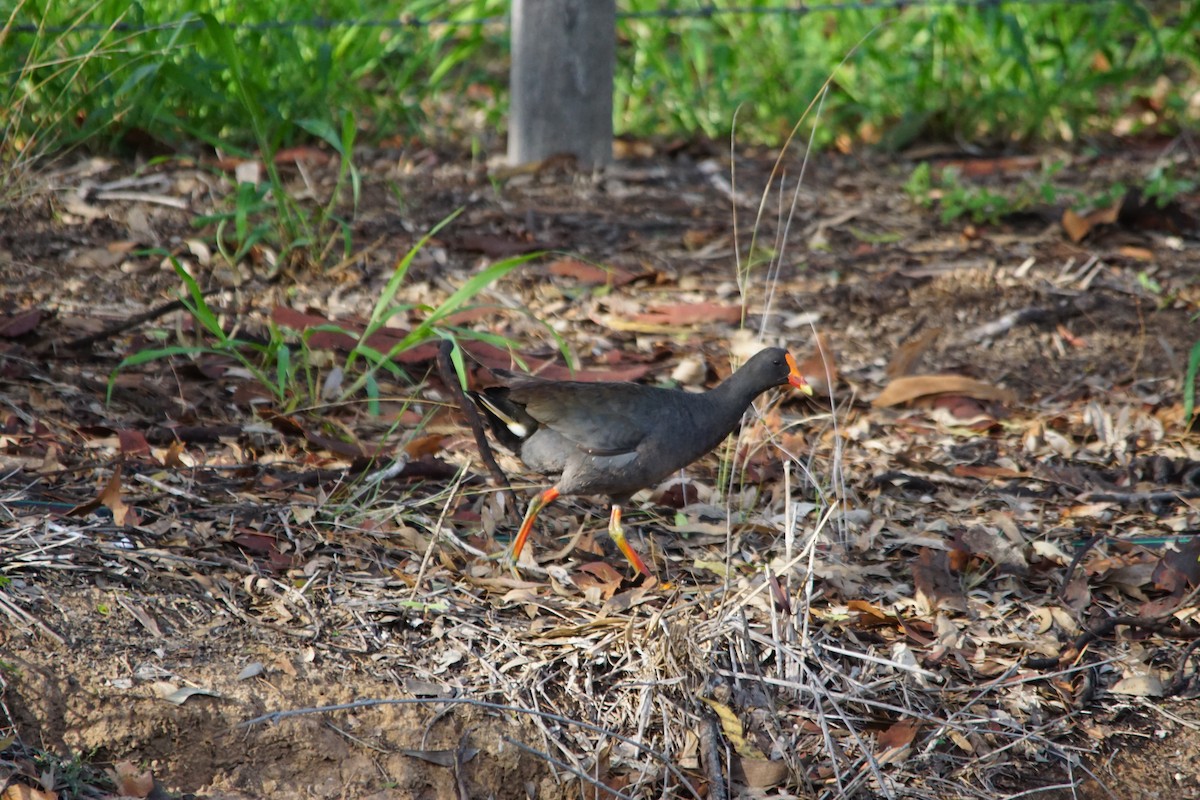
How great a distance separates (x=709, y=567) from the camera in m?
3.73

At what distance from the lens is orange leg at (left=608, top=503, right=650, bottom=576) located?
3.82 m

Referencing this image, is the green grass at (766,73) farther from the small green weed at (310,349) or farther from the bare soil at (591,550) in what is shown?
the small green weed at (310,349)

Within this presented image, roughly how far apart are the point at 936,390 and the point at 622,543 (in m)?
1.74

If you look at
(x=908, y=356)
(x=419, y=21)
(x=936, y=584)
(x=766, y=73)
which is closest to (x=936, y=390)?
(x=908, y=356)

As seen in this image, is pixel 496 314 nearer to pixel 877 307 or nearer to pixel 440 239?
pixel 440 239

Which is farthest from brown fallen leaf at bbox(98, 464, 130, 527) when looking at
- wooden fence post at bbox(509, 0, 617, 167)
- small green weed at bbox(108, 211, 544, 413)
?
wooden fence post at bbox(509, 0, 617, 167)

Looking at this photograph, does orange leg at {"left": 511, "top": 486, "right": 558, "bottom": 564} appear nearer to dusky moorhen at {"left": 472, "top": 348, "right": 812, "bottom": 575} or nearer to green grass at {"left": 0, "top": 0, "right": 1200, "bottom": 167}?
dusky moorhen at {"left": 472, "top": 348, "right": 812, "bottom": 575}

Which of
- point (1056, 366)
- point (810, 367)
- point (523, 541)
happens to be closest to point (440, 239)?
point (810, 367)

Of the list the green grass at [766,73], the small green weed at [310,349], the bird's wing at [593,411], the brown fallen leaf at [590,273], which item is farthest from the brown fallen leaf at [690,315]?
the green grass at [766,73]

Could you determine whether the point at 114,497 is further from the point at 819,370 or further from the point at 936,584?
the point at 819,370

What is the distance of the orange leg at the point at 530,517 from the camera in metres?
3.79

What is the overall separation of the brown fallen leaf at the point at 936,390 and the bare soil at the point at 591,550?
0.09 ft

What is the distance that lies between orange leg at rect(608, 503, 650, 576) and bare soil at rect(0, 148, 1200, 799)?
0.11 m

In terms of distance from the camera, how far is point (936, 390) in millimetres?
4938
